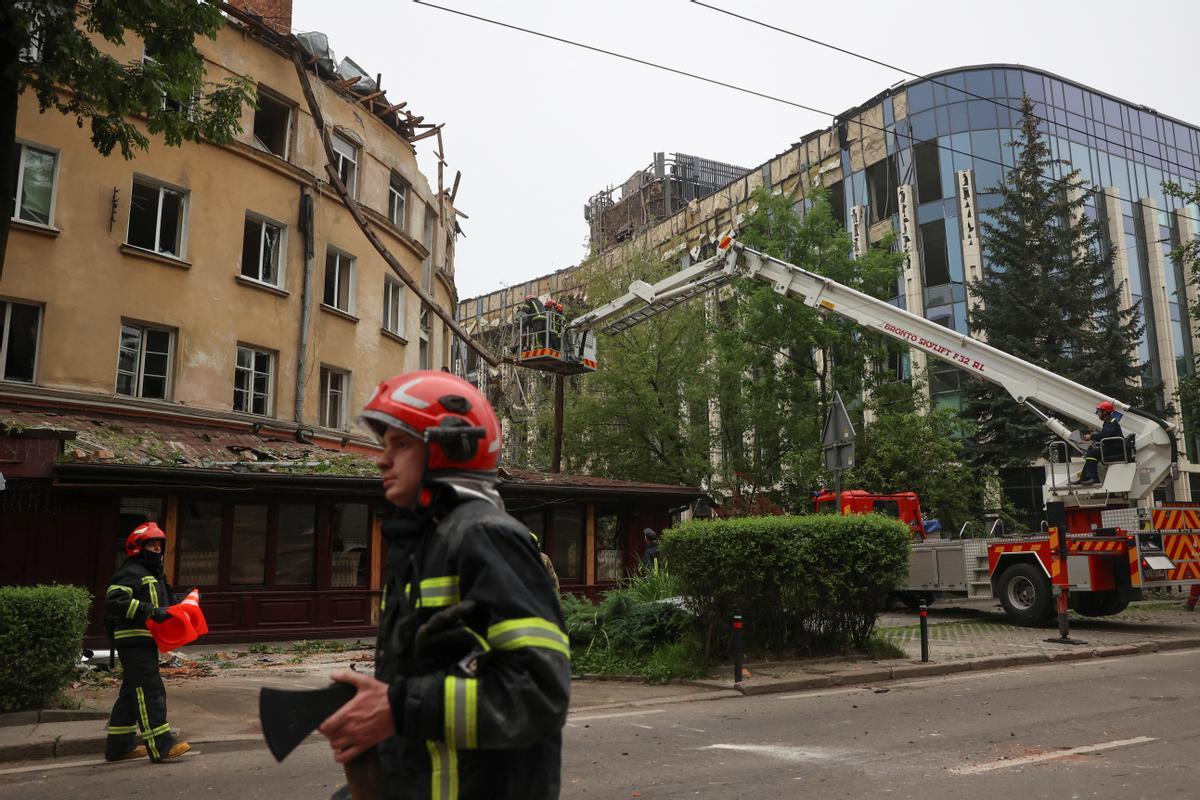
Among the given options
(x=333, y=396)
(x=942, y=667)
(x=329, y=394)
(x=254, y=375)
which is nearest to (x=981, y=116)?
(x=333, y=396)

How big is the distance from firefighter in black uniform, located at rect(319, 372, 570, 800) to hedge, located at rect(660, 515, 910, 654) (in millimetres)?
9635

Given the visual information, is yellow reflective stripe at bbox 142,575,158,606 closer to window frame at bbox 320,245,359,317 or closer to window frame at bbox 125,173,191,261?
window frame at bbox 125,173,191,261

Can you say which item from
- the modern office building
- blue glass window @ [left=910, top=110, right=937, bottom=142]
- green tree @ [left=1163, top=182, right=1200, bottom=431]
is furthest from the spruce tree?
blue glass window @ [left=910, top=110, right=937, bottom=142]

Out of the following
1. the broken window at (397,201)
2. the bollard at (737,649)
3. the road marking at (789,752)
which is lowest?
the road marking at (789,752)

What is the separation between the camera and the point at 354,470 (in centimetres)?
1838

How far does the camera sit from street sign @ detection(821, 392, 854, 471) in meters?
13.0

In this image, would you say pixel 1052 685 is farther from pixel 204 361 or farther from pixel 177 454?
pixel 204 361

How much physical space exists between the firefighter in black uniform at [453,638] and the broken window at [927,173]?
4326 centimetres

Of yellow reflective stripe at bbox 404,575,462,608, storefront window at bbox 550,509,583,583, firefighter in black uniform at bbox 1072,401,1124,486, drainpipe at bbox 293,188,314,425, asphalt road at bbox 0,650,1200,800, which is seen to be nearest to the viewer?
yellow reflective stripe at bbox 404,575,462,608

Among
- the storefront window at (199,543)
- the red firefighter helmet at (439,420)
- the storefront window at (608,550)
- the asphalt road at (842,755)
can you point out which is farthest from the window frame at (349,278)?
the red firefighter helmet at (439,420)

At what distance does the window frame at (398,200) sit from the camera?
25.4 meters

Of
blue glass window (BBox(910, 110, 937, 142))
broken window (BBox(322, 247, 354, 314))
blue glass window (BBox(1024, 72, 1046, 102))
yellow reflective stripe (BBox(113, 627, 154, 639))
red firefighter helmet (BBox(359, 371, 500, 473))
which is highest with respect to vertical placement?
blue glass window (BBox(1024, 72, 1046, 102))

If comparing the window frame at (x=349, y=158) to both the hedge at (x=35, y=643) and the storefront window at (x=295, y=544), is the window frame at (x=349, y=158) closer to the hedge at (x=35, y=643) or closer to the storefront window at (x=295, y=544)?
the storefront window at (x=295, y=544)

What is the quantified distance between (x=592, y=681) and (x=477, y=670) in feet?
33.3
